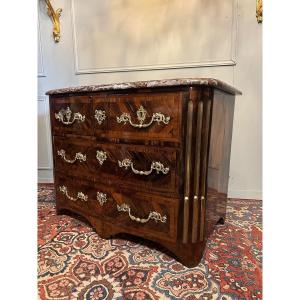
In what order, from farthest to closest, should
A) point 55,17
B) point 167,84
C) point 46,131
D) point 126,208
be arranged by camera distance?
point 46,131 → point 55,17 → point 126,208 → point 167,84

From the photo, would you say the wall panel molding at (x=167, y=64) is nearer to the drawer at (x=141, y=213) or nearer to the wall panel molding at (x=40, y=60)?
the wall panel molding at (x=40, y=60)

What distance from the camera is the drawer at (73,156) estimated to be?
1.35 meters

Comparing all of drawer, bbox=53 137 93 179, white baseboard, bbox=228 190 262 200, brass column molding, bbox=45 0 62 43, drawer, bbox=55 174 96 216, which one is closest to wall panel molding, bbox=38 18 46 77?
brass column molding, bbox=45 0 62 43

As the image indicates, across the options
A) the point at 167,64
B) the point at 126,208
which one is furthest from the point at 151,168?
the point at 167,64

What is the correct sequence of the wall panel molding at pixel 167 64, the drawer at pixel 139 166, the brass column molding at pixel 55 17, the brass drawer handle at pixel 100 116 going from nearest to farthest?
the drawer at pixel 139 166 → the brass drawer handle at pixel 100 116 → the wall panel molding at pixel 167 64 → the brass column molding at pixel 55 17

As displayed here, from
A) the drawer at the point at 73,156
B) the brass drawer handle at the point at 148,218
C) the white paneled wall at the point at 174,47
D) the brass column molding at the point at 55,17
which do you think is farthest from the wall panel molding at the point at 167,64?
the brass drawer handle at the point at 148,218

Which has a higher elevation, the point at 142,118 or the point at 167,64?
the point at 167,64

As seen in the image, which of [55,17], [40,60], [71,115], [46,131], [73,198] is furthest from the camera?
[46,131]

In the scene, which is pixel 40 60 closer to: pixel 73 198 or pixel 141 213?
pixel 73 198

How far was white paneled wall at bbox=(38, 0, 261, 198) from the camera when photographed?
1.75 m

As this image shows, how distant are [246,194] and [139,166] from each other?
114 centimetres

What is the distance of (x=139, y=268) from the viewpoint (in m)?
1.08
